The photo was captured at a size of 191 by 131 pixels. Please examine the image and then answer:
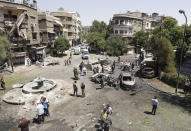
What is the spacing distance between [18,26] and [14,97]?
62.6ft

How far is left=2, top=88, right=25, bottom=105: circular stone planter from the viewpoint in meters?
13.9

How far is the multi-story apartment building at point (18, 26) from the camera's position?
27.9m

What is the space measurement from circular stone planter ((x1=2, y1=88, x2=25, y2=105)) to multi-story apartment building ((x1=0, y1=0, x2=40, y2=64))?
47.8 ft

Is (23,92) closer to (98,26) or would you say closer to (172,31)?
(172,31)

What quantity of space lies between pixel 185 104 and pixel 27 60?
30403 mm

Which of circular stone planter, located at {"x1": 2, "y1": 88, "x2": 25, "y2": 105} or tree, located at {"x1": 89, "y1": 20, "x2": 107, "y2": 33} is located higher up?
tree, located at {"x1": 89, "y1": 20, "x2": 107, "y2": 33}

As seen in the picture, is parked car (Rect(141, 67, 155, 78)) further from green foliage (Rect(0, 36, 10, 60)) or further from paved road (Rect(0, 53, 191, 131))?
green foliage (Rect(0, 36, 10, 60))

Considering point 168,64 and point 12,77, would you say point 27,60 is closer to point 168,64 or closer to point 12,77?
point 12,77

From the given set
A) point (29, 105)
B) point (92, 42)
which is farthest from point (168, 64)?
point (92, 42)

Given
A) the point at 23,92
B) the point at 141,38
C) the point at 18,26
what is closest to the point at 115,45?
the point at 141,38

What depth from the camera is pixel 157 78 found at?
2266 centimetres

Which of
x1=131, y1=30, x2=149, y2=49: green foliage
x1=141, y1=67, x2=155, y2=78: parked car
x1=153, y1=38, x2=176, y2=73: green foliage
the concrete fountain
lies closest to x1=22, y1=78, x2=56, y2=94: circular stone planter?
the concrete fountain

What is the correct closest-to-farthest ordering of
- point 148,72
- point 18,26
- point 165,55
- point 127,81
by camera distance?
point 127,81, point 165,55, point 148,72, point 18,26

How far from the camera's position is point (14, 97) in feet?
49.8
